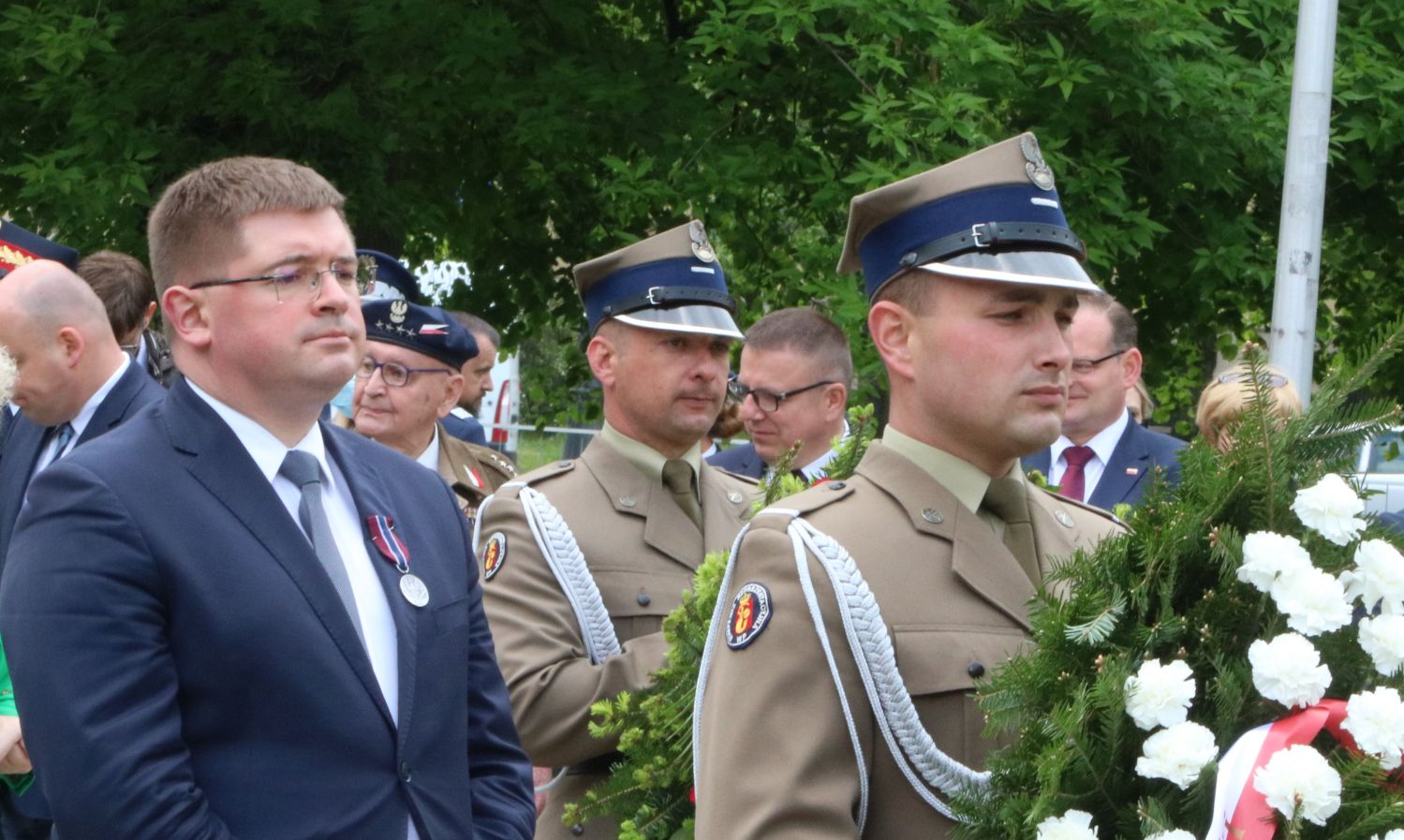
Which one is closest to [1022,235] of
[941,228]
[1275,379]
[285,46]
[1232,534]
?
[941,228]

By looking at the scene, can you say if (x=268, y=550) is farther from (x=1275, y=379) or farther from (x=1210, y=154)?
(x=1210, y=154)

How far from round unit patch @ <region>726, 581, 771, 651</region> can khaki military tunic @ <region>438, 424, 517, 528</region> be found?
10.7ft

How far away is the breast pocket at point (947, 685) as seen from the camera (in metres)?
2.51

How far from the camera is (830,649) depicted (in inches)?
97.6

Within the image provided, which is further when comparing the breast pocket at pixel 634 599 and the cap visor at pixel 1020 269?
the breast pocket at pixel 634 599

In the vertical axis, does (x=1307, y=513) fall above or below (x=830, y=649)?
above

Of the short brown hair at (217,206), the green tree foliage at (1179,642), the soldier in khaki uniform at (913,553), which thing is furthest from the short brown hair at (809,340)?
the green tree foliage at (1179,642)

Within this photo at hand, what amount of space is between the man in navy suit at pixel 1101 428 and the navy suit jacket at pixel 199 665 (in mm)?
3299

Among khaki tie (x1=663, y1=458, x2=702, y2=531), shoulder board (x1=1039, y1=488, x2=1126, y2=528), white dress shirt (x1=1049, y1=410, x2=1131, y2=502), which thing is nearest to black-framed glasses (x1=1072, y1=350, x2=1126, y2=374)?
white dress shirt (x1=1049, y1=410, x2=1131, y2=502)

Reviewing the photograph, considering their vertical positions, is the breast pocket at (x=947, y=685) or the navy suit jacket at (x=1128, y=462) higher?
the navy suit jacket at (x=1128, y=462)

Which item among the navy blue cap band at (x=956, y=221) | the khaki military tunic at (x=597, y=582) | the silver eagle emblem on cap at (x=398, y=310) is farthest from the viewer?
the silver eagle emblem on cap at (x=398, y=310)

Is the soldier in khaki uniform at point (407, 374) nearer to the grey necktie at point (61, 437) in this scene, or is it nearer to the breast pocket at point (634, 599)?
the grey necktie at point (61, 437)

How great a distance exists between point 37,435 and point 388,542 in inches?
104

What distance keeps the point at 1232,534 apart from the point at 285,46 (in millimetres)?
8274
